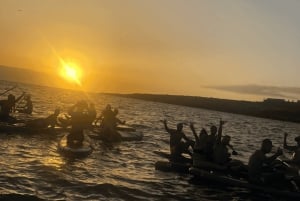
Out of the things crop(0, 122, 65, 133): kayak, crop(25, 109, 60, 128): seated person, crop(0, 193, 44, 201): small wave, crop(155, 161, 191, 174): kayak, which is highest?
crop(25, 109, 60, 128): seated person

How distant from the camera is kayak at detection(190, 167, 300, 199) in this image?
58.0 feet

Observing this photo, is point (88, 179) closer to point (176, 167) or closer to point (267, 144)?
point (176, 167)

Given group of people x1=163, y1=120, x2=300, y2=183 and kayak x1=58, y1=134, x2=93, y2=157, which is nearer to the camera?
group of people x1=163, y1=120, x2=300, y2=183

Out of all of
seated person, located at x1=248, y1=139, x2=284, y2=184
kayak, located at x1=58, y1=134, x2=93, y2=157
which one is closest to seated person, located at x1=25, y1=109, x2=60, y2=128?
kayak, located at x1=58, y1=134, x2=93, y2=157

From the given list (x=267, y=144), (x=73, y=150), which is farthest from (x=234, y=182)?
(x=73, y=150)

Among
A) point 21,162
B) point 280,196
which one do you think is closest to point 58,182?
point 21,162

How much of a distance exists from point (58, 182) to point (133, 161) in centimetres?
822

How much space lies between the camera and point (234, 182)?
1867 centimetres

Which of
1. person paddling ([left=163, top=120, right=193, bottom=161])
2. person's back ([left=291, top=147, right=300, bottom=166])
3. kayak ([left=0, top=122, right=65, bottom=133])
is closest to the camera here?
person's back ([left=291, top=147, right=300, bottom=166])

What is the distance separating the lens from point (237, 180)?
735 inches

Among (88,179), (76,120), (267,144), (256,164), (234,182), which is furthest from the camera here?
(76,120)

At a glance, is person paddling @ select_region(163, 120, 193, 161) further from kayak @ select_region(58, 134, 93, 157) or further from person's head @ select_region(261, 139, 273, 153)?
person's head @ select_region(261, 139, 273, 153)

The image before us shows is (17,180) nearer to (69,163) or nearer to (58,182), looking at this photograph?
(58,182)

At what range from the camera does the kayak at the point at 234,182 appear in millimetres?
→ 17672
